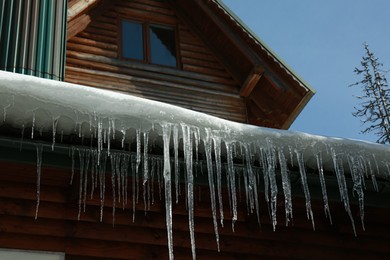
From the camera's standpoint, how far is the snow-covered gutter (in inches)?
129

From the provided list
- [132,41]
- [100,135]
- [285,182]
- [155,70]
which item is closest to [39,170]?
[100,135]

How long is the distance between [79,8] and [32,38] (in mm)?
2480

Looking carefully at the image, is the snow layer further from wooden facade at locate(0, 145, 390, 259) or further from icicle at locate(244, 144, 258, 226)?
wooden facade at locate(0, 145, 390, 259)

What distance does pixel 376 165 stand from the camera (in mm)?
4059

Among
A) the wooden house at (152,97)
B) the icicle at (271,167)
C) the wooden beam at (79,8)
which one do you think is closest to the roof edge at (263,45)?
the wooden house at (152,97)

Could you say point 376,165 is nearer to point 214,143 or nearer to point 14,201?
point 214,143

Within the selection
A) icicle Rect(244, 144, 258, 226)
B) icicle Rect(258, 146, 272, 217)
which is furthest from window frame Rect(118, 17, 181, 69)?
icicle Rect(258, 146, 272, 217)

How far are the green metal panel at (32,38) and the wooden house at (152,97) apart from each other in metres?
0.01

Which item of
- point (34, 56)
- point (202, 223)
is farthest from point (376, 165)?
point (34, 56)

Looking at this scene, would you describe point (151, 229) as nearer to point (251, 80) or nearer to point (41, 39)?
point (41, 39)

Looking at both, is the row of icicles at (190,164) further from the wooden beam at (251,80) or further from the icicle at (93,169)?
the wooden beam at (251,80)

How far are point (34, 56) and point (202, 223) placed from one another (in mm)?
2270

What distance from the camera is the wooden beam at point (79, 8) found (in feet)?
25.5

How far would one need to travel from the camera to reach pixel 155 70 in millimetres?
8406
